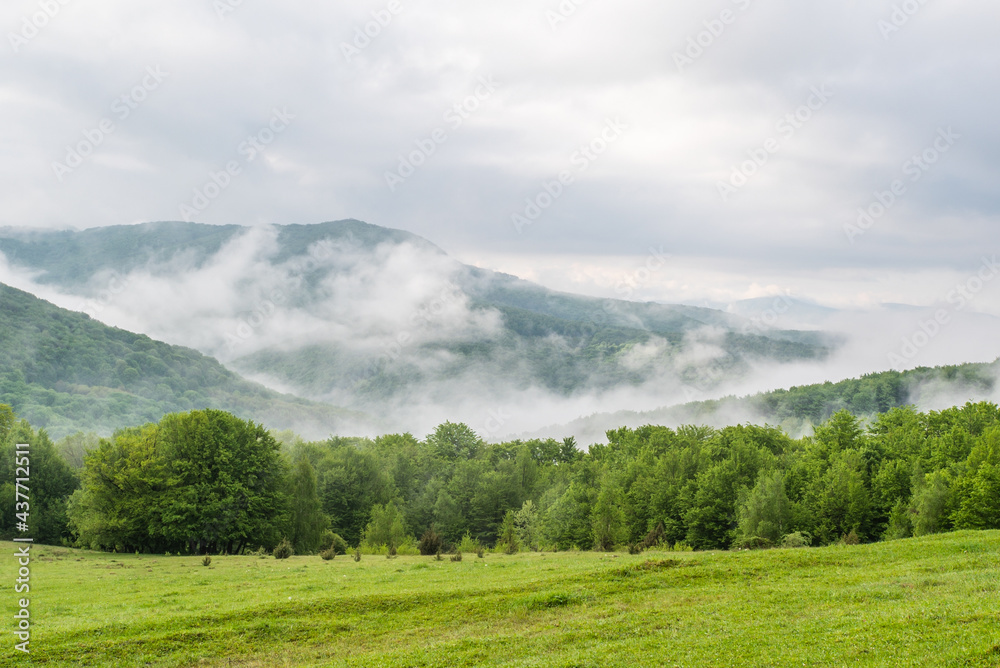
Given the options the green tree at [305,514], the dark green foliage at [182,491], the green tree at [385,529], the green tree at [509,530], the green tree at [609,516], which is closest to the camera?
the dark green foliage at [182,491]

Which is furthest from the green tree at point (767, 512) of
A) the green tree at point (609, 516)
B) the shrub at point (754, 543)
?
the green tree at point (609, 516)

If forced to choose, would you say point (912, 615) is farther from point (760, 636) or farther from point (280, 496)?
point (280, 496)

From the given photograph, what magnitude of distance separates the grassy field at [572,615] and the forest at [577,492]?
1631 centimetres

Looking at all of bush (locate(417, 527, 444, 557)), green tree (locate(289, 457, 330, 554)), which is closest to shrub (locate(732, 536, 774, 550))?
bush (locate(417, 527, 444, 557))

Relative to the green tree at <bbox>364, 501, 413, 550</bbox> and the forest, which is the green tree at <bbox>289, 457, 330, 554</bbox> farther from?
the green tree at <bbox>364, 501, 413, 550</bbox>

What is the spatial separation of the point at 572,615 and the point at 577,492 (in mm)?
65063

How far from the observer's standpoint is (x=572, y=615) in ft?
77.6

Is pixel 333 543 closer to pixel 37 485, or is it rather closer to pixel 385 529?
pixel 385 529

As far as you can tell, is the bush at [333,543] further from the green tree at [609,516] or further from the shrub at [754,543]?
the shrub at [754,543]

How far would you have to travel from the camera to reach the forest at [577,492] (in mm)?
60141

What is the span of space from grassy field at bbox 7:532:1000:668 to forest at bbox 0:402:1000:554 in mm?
16310

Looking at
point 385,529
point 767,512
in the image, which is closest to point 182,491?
point 385,529

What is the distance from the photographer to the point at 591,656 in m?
18.0

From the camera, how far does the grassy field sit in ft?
57.1
